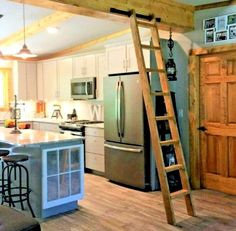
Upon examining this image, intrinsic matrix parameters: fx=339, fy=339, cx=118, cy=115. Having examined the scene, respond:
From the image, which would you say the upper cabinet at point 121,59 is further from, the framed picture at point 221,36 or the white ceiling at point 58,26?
the framed picture at point 221,36

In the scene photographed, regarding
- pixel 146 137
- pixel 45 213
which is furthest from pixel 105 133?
pixel 45 213

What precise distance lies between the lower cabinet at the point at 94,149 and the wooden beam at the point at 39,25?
202 centimetres

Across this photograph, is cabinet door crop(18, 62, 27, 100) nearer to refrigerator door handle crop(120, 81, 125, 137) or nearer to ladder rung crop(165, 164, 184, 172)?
refrigerator door handle crop(120, 81, 125, 137)

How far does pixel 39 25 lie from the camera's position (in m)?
5.82

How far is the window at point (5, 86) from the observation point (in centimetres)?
858

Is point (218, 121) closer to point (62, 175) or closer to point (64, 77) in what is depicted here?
point (62, 175)

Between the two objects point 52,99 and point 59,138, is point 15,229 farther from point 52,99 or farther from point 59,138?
point 52,99

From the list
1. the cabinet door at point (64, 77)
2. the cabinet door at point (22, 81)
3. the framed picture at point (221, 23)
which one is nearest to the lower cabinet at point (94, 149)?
the cabinet door at point (64, 77)

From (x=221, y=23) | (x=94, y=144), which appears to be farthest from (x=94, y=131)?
(x=221, y=23)

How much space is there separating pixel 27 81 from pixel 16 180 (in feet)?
14.5

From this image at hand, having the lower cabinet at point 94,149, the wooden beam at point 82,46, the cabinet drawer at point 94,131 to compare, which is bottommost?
the lower cabinet at point 94,149

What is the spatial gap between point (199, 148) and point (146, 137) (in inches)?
36.9

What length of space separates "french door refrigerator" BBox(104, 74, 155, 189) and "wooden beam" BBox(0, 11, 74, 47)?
125cm

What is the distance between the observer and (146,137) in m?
5.21
